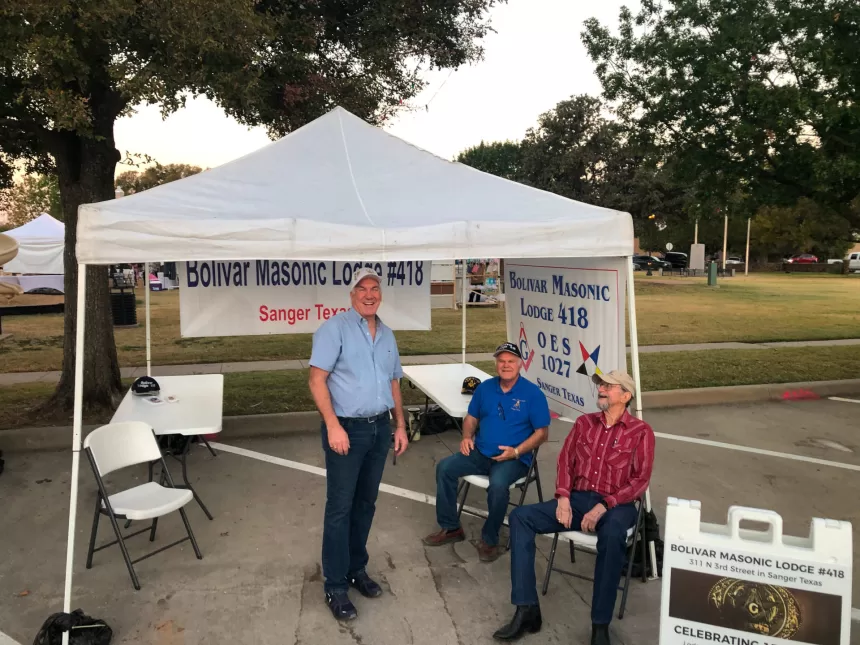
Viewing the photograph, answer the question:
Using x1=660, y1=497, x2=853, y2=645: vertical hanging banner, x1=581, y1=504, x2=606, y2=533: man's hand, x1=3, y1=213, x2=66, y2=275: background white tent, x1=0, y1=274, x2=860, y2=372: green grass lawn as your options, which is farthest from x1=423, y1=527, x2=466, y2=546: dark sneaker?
x1=3, y1=213, x2=66, y2=275: background white tent

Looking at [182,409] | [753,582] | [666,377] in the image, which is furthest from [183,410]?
[666,377]

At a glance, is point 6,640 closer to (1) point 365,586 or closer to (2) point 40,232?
(1) point 365,586

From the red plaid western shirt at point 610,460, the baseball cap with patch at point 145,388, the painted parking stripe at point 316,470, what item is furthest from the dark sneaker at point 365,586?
the baseball cap with patch at point 145,388

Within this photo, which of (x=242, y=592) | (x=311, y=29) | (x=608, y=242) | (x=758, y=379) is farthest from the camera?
(x=758, y=379)

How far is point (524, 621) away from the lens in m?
3.16

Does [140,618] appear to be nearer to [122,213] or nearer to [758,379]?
[122,213]

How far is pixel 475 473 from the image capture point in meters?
4.12

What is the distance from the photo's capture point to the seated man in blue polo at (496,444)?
3.94 m

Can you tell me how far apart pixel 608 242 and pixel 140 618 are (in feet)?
11.0

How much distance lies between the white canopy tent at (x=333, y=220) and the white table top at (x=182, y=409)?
39.2 inches

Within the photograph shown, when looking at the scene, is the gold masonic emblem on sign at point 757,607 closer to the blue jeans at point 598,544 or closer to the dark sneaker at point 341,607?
the blue jeans at point 598,544

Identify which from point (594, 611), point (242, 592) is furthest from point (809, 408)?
point (242, 592)

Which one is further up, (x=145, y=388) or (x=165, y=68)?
(x=165, y=68)

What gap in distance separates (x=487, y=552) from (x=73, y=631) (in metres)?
2.26
